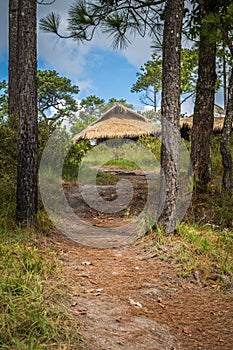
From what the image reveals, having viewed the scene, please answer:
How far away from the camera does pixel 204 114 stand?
7.20 m

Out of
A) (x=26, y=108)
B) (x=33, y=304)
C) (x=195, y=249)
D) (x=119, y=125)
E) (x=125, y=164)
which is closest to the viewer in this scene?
(x=33, y=304)

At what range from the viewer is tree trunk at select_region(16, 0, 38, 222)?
4.72 m

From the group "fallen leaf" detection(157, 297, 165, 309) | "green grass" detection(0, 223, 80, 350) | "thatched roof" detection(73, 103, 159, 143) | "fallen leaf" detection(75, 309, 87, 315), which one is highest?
"thatched roof" detection(73, 103, 159, 143)

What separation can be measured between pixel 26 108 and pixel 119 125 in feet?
28.7

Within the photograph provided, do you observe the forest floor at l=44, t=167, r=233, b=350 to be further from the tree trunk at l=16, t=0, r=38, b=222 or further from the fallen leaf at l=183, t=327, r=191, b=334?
the tree trunk at l=16, t=0, r=38, b=222

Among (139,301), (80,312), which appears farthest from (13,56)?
(80,312)

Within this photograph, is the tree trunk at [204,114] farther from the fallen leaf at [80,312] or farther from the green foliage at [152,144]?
the fallen leaf at [80,312]

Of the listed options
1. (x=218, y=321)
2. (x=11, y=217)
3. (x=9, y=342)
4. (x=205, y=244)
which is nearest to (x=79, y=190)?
(x=11, y=217)

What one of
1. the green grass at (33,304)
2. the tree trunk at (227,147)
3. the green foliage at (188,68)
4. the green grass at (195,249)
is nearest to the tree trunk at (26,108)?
the green grass at (33,304)

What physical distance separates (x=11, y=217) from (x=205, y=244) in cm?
229

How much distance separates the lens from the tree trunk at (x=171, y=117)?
5000 mm

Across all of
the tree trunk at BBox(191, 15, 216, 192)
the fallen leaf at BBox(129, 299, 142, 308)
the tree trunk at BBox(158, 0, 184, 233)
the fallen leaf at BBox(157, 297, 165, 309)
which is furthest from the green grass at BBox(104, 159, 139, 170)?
the fallen leaf at BBox(129, 299, 142, 308)

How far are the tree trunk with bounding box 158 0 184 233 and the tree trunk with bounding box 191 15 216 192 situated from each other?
2120mm

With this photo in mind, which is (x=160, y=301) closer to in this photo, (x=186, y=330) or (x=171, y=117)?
(x=186, y=330)
